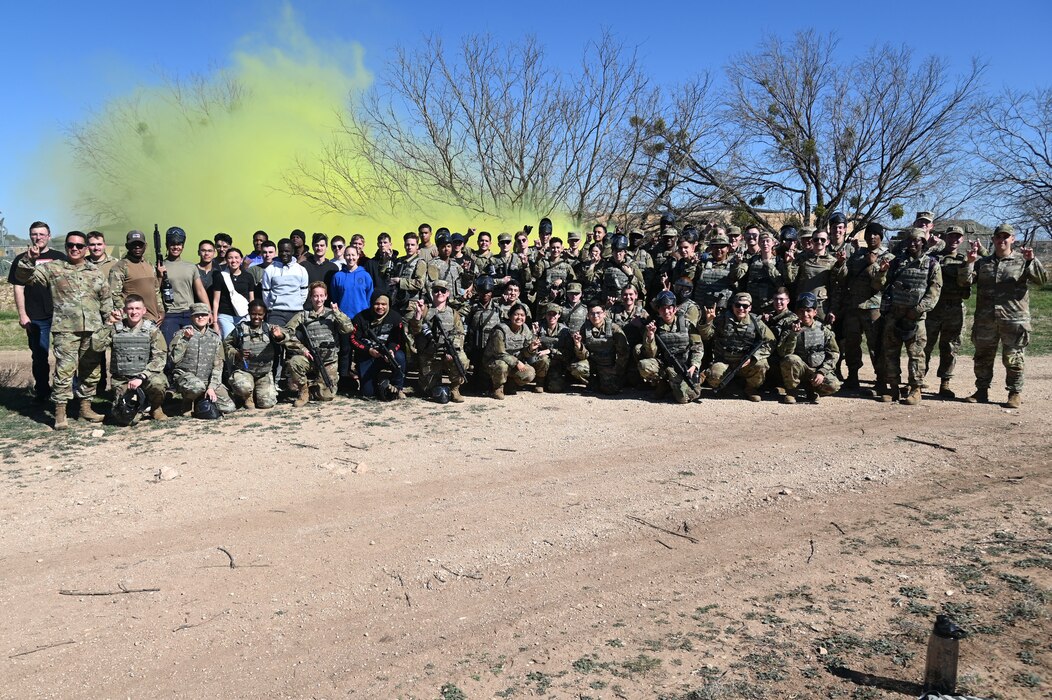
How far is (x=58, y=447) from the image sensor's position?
756cm

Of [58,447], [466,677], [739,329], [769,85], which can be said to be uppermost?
[769,85]

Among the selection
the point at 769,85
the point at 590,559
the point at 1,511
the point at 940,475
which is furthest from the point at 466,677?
the point at 769,85

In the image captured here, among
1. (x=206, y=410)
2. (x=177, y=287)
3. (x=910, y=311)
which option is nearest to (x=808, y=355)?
(x=910, y=311)

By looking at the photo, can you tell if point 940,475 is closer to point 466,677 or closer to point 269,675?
point 466,677

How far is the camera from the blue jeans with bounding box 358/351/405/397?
9.86 meters

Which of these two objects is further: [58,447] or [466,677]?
[58,447]

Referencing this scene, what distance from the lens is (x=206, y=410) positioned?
28.4ft

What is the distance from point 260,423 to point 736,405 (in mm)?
5444

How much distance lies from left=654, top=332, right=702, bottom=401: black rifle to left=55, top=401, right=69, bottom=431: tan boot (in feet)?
21.9

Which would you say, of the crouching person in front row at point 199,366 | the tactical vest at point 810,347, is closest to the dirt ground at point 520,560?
the crouching person in front row at point 199,366

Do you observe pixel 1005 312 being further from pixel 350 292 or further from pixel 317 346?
pixel 317 346

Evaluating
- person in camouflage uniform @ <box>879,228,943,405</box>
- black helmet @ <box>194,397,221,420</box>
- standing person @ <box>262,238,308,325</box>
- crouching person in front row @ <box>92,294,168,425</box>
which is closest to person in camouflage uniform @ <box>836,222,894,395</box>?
person in camouflage uniform @ <box>879,228,943,405</box>

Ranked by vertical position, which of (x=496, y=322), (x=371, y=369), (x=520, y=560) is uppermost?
(x=496, y=322)

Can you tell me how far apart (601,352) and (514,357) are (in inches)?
44.2
